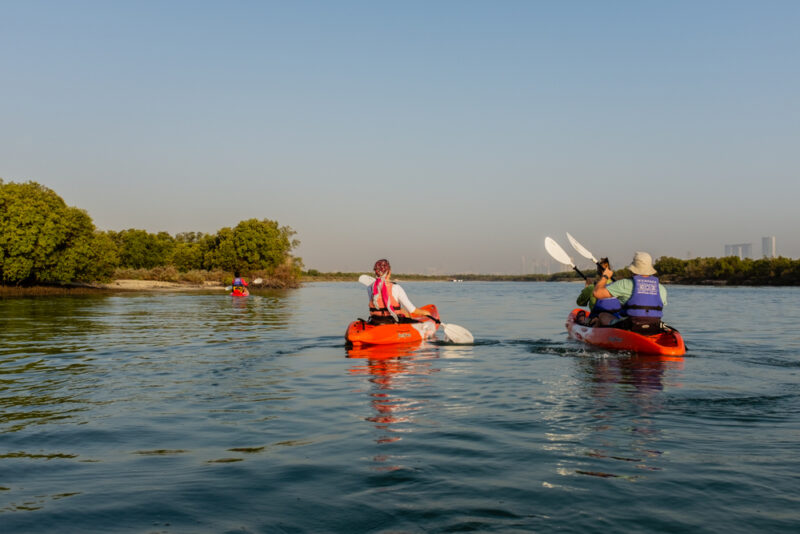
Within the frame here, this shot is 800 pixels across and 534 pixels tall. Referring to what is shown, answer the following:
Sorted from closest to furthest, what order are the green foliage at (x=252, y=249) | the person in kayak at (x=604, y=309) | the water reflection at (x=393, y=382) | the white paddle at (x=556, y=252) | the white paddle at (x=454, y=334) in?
1. the water reflection at (x=393, y=382)
2. the person in kayak at (x=604, y=309)
3. the white paddle at (x=454, y=334)
4. the white paddle at (x=556, y=252)
5. the green foliage at (x=252, y=249)

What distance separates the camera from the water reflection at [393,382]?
6.04 meters

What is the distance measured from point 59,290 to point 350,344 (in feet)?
150

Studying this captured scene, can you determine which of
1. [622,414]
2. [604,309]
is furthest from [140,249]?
[622,414]

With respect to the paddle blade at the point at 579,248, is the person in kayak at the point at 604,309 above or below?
below

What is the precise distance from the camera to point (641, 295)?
11656mm

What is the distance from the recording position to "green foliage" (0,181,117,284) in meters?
44.4

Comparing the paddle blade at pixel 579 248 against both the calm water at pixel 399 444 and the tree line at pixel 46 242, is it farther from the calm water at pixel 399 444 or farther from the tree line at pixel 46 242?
the tree line at pixel 46 242

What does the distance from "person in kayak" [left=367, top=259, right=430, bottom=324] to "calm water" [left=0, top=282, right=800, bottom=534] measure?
1.76m

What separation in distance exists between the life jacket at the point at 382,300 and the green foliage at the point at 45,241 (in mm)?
41308

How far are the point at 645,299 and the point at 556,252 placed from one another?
17.9ft

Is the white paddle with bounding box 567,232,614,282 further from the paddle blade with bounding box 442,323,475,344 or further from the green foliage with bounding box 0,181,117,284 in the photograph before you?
the green foliage with bounding box 0,181,117,284

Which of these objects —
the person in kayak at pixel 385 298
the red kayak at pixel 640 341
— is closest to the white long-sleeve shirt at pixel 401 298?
the person in kayak at pixel 385 298

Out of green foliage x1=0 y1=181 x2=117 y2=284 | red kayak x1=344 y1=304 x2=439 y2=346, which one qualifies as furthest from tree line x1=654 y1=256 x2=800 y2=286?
red kayak x1=344 y1=304 x2=439 y2=346

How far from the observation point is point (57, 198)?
2079 inches
